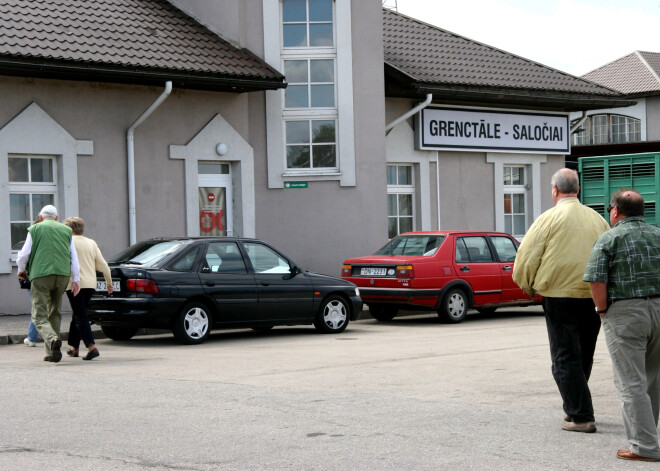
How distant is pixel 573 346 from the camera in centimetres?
692

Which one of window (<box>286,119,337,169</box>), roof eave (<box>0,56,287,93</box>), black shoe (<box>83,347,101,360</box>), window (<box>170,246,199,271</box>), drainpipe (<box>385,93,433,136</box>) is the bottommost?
black shoe (<box>83,347,101,360</box>)

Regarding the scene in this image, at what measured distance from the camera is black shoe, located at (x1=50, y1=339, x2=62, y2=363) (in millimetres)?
11031

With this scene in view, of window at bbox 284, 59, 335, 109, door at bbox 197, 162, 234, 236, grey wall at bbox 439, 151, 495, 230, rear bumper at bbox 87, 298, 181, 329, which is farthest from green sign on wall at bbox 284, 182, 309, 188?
rear bumper at bbox 87, 298, 181, 329

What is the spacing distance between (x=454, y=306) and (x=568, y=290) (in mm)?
9633

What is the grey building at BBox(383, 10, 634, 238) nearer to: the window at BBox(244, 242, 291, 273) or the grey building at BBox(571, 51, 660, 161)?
the window at BBox(244, 242, 291, 273)

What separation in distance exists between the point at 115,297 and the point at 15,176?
5.43 m

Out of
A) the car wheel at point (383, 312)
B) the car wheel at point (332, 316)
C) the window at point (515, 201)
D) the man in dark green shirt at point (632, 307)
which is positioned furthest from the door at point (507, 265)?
the man in dark green shirt at point (632, 307)

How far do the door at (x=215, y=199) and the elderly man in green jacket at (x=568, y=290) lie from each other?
43.1 ft

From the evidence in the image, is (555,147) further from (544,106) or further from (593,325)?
(593,325)

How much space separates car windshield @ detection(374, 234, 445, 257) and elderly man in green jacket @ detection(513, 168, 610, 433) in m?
9.36

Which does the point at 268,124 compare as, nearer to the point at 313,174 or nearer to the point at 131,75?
the point at 313,174

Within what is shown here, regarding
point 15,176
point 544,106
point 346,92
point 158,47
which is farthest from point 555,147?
point 15,176

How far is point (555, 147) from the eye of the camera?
26125 mm

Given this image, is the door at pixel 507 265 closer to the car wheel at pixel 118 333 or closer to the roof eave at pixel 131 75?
the roof eave at pixel 131 75
